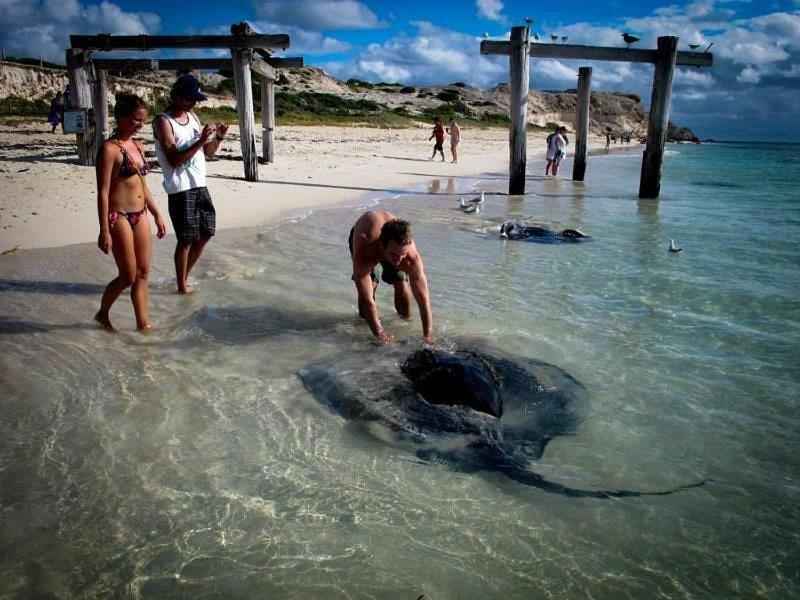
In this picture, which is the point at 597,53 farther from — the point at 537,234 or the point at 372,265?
the point at 372,265

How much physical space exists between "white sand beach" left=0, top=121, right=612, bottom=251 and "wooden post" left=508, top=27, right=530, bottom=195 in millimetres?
2972

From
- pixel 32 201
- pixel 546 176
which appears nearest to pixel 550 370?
pixel 32 201

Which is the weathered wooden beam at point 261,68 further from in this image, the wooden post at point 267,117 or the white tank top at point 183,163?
the white tank top at point 183,163

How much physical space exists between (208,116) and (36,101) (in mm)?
12094

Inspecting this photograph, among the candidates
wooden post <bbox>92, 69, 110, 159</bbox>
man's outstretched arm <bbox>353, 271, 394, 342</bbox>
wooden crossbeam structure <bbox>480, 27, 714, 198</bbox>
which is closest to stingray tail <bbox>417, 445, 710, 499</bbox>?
man's outstretched arm <bbox>353, 271, 394, 342</bbox>

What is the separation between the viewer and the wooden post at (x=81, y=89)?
11953 millimetres

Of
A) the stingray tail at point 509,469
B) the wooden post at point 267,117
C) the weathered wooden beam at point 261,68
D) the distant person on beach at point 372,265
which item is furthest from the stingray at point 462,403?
the wooden post at point 267,117

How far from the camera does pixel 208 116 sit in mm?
28422

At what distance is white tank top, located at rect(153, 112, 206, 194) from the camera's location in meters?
4.73

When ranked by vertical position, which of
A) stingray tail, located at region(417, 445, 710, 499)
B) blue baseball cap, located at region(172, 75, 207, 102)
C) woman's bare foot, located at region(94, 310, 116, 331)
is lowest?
stingray tail, located at region(417, 445, 710, 499)

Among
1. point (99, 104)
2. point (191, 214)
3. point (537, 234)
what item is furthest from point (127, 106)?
point (99, 104)

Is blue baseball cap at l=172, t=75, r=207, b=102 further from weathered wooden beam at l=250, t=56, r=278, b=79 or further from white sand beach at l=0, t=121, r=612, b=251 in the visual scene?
weathered wooden beam at l=250, t=56, r=278, b=79

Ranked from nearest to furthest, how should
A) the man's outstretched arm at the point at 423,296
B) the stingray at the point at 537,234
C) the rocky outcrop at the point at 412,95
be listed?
the man's outstretched arm at the point at 423,296, the stingray at the point at 537,234, the rocky outcrop at the point at 412,95

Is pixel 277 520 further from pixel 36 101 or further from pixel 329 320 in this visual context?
pixel 36 101
